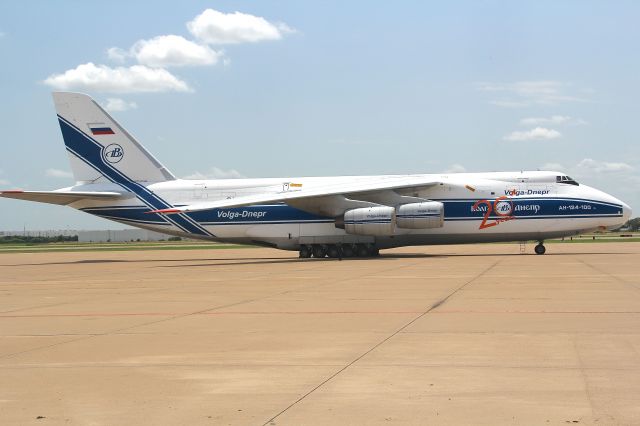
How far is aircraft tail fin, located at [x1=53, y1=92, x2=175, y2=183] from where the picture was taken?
117 feet

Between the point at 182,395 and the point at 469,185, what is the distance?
27.6 m

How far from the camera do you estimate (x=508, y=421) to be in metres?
5.46

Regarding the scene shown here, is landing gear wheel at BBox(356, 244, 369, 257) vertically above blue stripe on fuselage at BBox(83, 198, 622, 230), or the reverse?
blue stripe on fuselage at BBox(83, 198, 622, 230)

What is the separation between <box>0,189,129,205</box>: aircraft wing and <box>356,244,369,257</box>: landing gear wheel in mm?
10393

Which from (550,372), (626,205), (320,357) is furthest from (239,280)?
(626,205)

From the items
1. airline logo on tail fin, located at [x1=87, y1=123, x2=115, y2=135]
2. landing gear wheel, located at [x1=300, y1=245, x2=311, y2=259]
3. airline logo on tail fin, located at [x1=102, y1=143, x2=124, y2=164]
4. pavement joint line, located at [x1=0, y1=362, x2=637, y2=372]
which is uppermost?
airline logo on tail fin, located at [x1=87, y1=123, x2=115, y2=135]

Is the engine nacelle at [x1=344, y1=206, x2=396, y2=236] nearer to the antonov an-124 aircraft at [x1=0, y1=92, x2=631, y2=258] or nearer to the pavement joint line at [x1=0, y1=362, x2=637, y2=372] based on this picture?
the antonov an-124 aircraft at [x1=0, y1=92, x2=631, y2=258]

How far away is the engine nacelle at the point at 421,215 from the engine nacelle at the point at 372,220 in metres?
0.40

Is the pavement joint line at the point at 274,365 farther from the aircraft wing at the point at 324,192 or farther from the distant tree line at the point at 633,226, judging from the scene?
the distant tree line at the point at 633,226

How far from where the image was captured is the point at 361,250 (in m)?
33.7

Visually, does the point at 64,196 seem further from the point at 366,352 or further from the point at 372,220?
the point at 366,352

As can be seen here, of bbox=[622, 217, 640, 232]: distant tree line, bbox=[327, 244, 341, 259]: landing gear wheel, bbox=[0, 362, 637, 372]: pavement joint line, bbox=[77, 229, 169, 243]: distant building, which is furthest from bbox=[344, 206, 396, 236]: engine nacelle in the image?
bbox=[622, 217, 640, 232]: distant tree line

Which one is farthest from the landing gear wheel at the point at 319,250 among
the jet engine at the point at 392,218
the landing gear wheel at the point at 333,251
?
the jet engine at the point at 392,218

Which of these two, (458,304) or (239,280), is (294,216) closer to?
(239,280)
